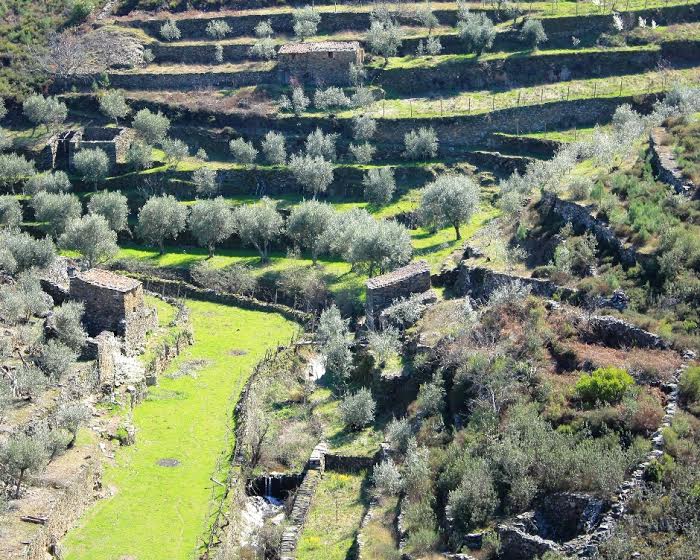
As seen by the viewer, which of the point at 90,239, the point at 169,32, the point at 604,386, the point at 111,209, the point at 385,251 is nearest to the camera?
the point at 604,386

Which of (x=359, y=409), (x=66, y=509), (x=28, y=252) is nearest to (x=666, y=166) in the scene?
(x=359, y=409)

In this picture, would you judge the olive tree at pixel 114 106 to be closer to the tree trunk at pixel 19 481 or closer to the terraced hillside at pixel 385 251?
the terraced hillside at pixel 385 251

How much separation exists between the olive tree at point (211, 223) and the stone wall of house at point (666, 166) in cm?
2515

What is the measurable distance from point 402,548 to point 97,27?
6981 centimetres

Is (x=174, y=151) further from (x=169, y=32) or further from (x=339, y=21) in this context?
(x=339, y=21)

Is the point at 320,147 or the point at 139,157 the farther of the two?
the point at 139,157

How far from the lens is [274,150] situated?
73188 millimetres

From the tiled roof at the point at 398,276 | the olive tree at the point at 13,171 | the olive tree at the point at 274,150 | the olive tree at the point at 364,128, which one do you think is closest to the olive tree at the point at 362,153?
the olive tree at the point at 364,128

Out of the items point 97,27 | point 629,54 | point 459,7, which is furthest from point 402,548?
point 97,27

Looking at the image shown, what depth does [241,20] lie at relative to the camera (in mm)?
90500

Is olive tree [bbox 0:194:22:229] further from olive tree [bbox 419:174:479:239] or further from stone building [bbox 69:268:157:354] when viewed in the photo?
olive tree [bbox 419:174:479:239]

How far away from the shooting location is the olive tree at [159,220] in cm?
6581

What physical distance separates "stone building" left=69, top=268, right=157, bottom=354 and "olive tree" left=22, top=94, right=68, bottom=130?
30.6m

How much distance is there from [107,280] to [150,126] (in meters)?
26.2
